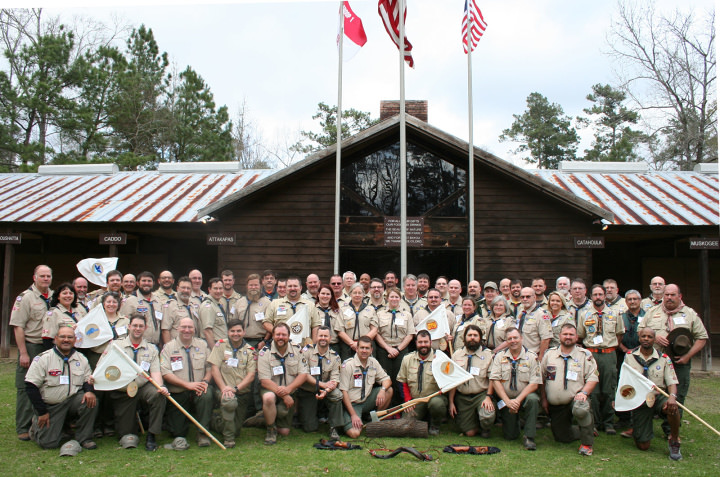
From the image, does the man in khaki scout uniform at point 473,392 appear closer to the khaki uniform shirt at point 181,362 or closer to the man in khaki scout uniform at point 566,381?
the man in khaki scout uniform at point 566,381

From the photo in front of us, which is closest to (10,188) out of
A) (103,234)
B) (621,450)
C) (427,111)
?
(103,234)

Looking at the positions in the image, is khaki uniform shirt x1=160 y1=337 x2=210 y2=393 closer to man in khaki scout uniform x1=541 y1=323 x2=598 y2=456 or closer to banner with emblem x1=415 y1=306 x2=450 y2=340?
banner with emblem x1=415 y1=306 x2=450 y2=340

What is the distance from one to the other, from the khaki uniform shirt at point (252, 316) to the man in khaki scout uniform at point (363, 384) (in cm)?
145

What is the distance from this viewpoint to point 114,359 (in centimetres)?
653

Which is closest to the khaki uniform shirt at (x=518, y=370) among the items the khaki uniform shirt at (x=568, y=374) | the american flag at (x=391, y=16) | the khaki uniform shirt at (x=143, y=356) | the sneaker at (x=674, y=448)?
the khaki uniform shirt at (x=568, y=374)

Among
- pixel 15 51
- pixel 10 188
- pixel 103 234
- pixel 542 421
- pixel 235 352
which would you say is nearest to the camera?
pixel 235 352

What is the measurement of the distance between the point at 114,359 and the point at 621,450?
5849mm

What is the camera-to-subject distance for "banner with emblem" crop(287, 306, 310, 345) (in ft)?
24.9

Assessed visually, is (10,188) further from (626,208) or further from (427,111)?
(626,208)

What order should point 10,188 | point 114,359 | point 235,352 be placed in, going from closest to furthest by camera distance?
point 114,359, point 235,352, point 10,188

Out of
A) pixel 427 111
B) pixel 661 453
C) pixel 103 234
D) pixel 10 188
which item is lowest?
pixel 661 453

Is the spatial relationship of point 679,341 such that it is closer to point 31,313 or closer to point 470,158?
point 470,158

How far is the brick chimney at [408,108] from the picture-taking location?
12547 mm

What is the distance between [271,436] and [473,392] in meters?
2.49
